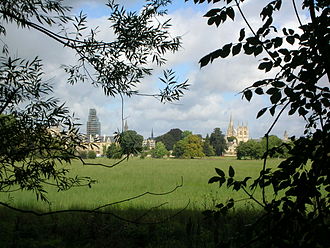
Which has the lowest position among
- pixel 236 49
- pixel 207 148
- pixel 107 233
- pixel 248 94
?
pixel 107 233

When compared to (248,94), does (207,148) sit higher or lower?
higher

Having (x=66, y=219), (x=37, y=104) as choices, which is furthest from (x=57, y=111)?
(x=66, y=219)

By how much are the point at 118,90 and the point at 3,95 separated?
1.04m

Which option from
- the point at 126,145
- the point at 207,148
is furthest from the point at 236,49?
the point at 207,148

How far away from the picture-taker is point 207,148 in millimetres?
43625

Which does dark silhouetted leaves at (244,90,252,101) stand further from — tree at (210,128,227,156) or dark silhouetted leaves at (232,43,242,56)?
tree at (210,128,227,156)

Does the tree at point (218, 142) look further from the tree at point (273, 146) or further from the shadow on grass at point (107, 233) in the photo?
the shadow on grass at point (107, 233)

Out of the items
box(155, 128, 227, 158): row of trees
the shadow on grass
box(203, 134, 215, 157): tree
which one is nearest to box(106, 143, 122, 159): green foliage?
the shadow on grass

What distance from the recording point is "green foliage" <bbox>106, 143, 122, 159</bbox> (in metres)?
2.89

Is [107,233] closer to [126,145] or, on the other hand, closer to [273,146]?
[126,145]

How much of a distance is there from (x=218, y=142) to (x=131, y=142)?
44773 millimetres

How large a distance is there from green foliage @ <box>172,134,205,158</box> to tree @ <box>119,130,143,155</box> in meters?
34.2

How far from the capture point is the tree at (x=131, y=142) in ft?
9.29

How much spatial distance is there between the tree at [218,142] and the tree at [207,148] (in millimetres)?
838
